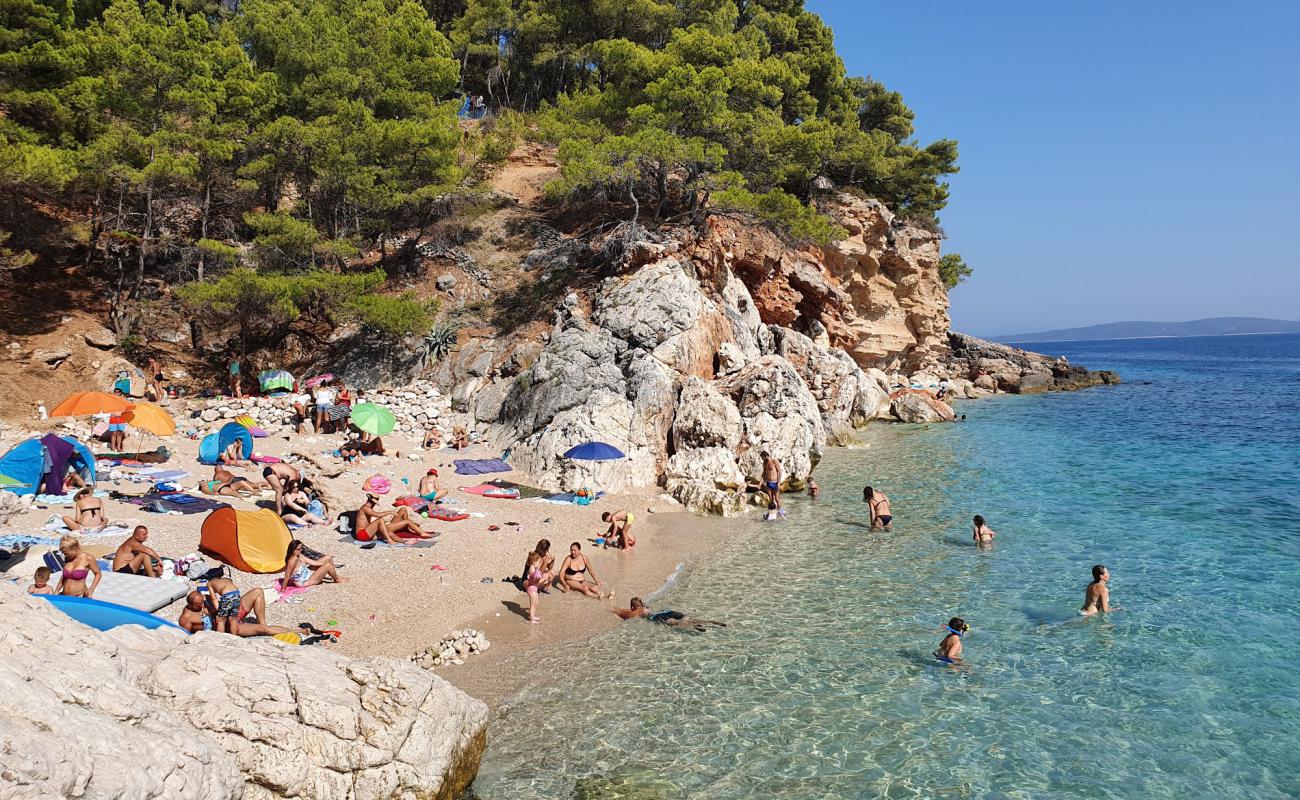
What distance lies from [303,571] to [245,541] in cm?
100

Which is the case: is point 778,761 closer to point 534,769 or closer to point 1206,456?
point 534,769

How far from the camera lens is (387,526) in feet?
44.5

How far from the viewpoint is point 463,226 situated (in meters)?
32.2

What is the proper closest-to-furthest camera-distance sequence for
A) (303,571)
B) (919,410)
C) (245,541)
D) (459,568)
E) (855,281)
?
(245,541) < (303,571) < (459,568) < (919,410) < (855,281)

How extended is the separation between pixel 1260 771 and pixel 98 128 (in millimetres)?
31863

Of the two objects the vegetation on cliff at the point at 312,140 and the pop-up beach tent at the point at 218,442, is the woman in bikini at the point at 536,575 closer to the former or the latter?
the pop-up beach tent at the point at 218,442

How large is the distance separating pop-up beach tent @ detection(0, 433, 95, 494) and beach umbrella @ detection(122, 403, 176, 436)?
89.4 inches

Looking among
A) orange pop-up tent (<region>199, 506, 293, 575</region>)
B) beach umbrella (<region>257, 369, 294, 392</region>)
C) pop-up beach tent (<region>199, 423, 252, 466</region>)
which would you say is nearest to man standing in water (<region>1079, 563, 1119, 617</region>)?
orange pop-up tent (<region>199, 506, 293, 575</region>)

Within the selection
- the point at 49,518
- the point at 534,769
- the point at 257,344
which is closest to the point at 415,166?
the point at 257,344

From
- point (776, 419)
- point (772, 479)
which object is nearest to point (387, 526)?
point (772, 479)

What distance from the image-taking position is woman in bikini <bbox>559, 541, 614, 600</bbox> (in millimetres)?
12289

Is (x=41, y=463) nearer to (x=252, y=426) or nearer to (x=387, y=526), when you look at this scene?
(x=387, y=526)

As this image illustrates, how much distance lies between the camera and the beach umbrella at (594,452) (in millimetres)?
16656

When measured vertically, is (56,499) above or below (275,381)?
below
